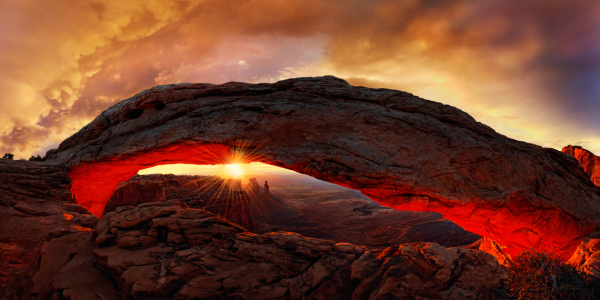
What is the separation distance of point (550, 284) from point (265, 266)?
8.04 m

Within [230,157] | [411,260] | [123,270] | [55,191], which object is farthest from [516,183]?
[55,191]

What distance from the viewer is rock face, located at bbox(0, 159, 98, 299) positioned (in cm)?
702

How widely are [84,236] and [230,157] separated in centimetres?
626

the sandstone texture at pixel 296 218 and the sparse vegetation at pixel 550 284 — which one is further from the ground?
the sparse vegetation at pixel 550 284

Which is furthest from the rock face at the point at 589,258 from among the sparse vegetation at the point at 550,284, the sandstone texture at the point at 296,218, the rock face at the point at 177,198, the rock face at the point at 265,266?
the rock face at the point at 177,198

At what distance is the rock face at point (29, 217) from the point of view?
702cm

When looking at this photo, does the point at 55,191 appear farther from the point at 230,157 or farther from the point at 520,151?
the point at 520,151

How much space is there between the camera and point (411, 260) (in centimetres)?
641

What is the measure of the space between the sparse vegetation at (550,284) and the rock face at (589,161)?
14575mm

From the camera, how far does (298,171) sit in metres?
9.27

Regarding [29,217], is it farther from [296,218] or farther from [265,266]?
[296,218]

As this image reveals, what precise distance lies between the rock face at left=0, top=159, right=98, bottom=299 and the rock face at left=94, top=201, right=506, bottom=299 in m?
2.20

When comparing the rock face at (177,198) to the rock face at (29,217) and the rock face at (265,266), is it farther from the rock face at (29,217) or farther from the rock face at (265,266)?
the rock face at (265,266)

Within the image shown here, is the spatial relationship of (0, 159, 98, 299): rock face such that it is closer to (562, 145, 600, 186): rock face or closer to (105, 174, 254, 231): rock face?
(105, 174, 254, 231): rock face
